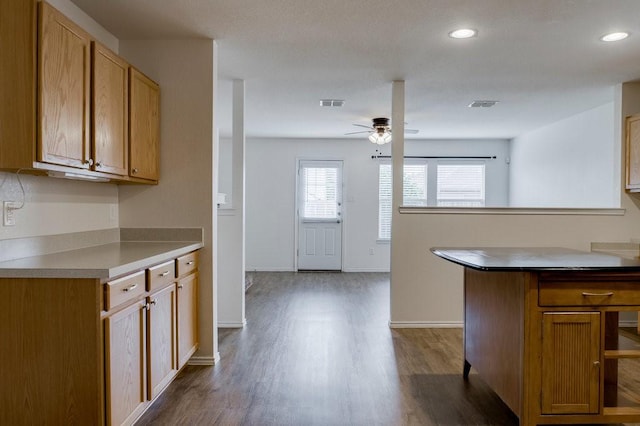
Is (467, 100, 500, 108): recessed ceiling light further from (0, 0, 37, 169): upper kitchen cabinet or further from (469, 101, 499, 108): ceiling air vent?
(0, 0, 37, 169): upper kitchen cabinet

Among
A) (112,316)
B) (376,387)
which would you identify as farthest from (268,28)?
(376,387)

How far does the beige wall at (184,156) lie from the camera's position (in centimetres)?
329

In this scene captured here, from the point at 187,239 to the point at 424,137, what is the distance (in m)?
5.55

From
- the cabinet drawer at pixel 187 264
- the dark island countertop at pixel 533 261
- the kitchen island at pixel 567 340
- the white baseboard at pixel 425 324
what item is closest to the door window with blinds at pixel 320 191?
the white baseboard at pixel 425 324

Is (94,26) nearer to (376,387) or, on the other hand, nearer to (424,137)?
(376,387)

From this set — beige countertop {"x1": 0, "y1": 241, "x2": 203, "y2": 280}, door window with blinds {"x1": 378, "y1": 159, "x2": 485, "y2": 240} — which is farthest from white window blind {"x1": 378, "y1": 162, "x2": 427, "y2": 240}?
beige countertop {"x1": 0, "y1": 241, "x2": 203, "y2": 280}

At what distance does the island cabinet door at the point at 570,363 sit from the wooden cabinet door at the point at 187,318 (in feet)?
7.01

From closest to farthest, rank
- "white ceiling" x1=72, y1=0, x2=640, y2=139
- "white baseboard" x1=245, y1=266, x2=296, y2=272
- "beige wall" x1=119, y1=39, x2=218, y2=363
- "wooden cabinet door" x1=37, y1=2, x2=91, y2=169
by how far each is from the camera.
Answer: "wooden cabinet door" x1=37, y1=2, x2=91, y2=169, "white ceiling" x1=72, y1=0, x2=640, y2=139, "beige wall" x1=119, y1=39, x2=218, y2=363, "white baseboard" x1=245, y1=266, x2=296, y2=272

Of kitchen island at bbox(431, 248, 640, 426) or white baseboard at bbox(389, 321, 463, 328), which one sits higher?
kitchen island at bbox(431, 248, 640, 426)

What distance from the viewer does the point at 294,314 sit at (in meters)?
4.77

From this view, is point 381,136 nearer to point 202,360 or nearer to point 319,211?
point 319,211

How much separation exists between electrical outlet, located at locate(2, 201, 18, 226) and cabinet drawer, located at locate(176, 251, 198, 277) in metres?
0.92

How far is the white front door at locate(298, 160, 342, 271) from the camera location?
7.93 m

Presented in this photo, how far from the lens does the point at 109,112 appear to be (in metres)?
2.58
